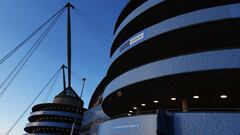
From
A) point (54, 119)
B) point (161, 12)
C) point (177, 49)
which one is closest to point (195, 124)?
point (177, 49)

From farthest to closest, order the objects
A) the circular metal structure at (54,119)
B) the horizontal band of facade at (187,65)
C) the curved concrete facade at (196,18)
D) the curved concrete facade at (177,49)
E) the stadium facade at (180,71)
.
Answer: the circular metal structure at (54,119), the curved concrete facade at (196,18), the curved concrete facade at (177,49), the horizontal band of facade at (187,65), the stadium facade at (180,71)

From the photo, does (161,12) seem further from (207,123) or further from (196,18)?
(207,123)

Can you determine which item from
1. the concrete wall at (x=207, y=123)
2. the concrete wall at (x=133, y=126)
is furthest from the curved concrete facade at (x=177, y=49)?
the concrete wall at (x=133, y=126)

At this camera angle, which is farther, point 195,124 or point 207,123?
point 195,124

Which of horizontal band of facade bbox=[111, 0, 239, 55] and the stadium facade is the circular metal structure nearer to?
the stadium facade

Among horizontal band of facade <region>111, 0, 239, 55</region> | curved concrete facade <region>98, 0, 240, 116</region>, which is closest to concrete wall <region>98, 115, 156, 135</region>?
curved concrete facade <region>98, 0, 240, 116</region>

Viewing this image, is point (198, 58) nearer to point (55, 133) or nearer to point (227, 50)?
point (227, 50)

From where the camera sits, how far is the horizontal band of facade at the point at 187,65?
11.8 m

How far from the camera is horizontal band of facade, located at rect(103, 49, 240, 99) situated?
11.8 m

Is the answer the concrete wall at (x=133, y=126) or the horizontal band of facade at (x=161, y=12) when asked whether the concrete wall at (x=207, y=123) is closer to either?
the concrete wall at (x=133, y=126)

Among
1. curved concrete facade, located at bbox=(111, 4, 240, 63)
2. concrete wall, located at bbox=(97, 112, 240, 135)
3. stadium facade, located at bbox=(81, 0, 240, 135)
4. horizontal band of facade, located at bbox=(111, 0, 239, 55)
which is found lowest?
concrete wall, located at bbox=(97, 112, 240, 135)

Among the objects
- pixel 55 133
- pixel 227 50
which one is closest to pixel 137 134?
pixel 227 50

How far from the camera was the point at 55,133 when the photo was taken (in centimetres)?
6231

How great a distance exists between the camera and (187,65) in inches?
516
